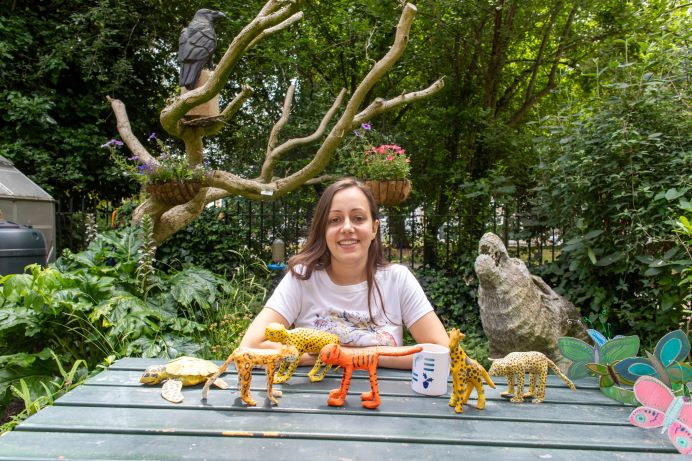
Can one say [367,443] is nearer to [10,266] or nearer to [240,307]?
[240,307]

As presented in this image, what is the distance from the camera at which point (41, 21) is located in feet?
25.5

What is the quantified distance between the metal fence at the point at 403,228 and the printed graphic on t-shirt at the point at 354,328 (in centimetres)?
389

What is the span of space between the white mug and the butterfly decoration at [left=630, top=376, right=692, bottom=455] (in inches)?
21.6

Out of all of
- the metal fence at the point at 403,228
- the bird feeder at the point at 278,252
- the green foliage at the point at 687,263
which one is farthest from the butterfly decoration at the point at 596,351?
the bird feeder at the point at 278,252

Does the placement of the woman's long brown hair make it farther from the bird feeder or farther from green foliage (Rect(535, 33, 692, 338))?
the bird feeder

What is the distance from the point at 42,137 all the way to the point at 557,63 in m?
8.21

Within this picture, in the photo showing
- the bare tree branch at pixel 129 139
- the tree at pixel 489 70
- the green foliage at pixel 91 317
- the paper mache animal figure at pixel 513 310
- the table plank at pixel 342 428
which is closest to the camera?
the table plank at pixel 342 428

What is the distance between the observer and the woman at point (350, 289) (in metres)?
1.98

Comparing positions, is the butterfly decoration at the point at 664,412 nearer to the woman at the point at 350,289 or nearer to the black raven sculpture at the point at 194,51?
the woman at the point at 350,289

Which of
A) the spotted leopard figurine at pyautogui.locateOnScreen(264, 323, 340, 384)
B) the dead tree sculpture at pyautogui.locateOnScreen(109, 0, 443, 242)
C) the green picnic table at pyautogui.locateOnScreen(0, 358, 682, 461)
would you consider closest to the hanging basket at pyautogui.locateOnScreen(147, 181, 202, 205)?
the dead tree sculpture at pyautogui.locateOnScreen(109, 0, 443, 242)

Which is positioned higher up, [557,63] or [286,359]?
[557,63]

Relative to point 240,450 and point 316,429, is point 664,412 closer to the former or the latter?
point 316,429

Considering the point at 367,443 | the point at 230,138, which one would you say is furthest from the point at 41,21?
the point at 367,443

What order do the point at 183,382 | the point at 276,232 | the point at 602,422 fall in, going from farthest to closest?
the point at 276,232, the point at 183,382, the point at 602,422
